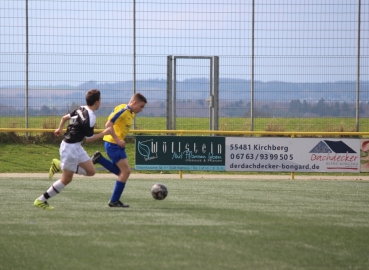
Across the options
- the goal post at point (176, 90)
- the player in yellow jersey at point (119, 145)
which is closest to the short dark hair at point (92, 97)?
the player in yellow jersey at point (119, 145)

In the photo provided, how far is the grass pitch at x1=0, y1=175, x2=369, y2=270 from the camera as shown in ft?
23.4

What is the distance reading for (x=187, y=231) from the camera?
8.80 metres

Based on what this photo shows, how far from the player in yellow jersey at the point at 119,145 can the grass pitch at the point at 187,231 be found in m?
0.36

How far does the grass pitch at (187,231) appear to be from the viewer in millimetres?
7137

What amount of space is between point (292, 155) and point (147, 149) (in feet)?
11.9

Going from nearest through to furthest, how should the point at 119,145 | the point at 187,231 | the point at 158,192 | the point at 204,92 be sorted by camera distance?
the point at 187,231, the point at 119,145, the point at 158,192, the point at 204,92

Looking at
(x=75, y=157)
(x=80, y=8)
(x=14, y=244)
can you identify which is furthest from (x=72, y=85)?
(x=14, y=244)

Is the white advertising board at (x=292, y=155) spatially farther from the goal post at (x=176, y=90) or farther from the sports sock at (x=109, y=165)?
the sports sock at (x=109, y=165)

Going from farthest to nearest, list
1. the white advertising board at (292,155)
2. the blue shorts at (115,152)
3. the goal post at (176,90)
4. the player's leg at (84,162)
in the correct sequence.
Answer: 1. the goal post at (176,90)
2. the white advertising board at (292,155)
3. the blue shorts at (115,152)
4. the player's leg at (84,162)

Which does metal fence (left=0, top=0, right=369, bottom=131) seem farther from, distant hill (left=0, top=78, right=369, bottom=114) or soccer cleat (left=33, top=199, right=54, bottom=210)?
soccer cleat (left=33, top=199, right=54, bottom=210)

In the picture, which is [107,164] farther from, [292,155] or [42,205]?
[292,155]

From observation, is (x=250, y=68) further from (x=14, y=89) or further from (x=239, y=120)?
(x=14, y=89)

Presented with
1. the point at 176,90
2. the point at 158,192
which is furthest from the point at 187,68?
the point at 158,192

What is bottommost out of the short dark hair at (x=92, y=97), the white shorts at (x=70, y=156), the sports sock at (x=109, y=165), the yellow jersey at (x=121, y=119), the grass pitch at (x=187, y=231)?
the grass pitch at (x=187, y=231)
